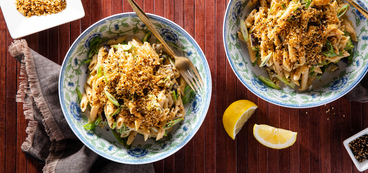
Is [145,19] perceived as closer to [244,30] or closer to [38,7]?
[244,30]

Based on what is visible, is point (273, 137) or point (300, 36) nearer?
point (300, 36)

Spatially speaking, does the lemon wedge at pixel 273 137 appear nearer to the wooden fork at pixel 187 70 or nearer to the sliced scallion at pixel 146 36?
the wooden fork at pixel 187 70

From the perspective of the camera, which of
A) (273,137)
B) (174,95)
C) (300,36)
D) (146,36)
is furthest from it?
(273,137)

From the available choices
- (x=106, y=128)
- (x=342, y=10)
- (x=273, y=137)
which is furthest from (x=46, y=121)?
(x=342, y=10)

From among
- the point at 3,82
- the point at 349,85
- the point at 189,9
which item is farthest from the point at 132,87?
the point at 349,85

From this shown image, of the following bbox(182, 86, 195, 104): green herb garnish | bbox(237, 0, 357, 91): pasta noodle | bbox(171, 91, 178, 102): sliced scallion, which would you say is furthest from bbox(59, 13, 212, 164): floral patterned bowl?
bbox(237, 0, 357, 91): pasta noodle
